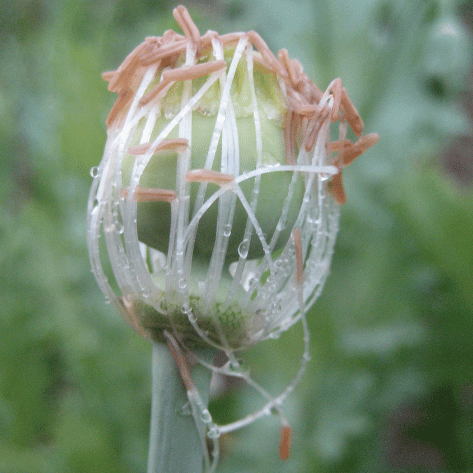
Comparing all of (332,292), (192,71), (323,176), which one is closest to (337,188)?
(323,176)

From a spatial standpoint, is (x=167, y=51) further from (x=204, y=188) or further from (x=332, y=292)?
(x=332, y=292)

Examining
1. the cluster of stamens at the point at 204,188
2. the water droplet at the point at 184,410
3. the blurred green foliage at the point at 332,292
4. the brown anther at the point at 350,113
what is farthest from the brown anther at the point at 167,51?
the blurred green foliage at the point at 332,292

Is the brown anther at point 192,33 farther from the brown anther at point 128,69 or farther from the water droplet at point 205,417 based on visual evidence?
the water droplet at point 205,417

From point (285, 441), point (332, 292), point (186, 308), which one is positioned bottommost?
point (332, 292)

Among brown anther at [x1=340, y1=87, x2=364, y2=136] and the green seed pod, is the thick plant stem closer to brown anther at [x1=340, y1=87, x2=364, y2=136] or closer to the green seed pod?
the green seed pod

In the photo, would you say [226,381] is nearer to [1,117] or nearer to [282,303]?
[1,117]
